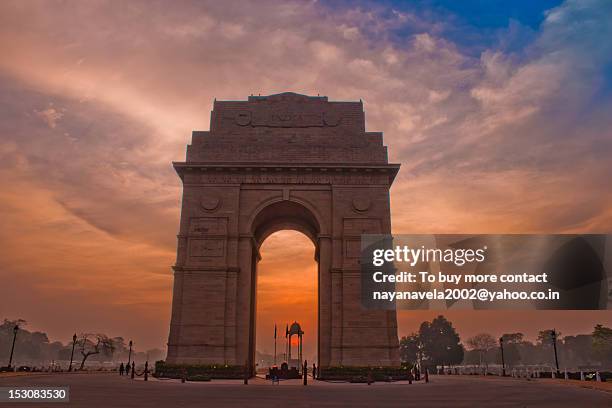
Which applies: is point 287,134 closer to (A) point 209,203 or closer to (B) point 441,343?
(A) point 209,203

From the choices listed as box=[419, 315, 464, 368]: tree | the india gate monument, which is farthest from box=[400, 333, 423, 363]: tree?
the india gate monument

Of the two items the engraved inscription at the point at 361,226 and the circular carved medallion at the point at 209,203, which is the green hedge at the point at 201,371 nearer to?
the circular carved medallion at the point at 209,203

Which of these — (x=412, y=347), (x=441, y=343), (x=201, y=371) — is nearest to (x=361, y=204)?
(x=201, y=371)

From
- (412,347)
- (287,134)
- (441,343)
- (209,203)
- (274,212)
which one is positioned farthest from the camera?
(412,347)

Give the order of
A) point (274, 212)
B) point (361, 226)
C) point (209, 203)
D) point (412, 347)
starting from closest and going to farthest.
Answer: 1. point (361, 226)
2. point (209, 203)
3. point (274, 212)
4. point (412, 347)

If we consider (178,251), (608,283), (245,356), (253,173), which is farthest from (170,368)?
(608,283)

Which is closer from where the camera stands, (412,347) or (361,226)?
(361,226)
